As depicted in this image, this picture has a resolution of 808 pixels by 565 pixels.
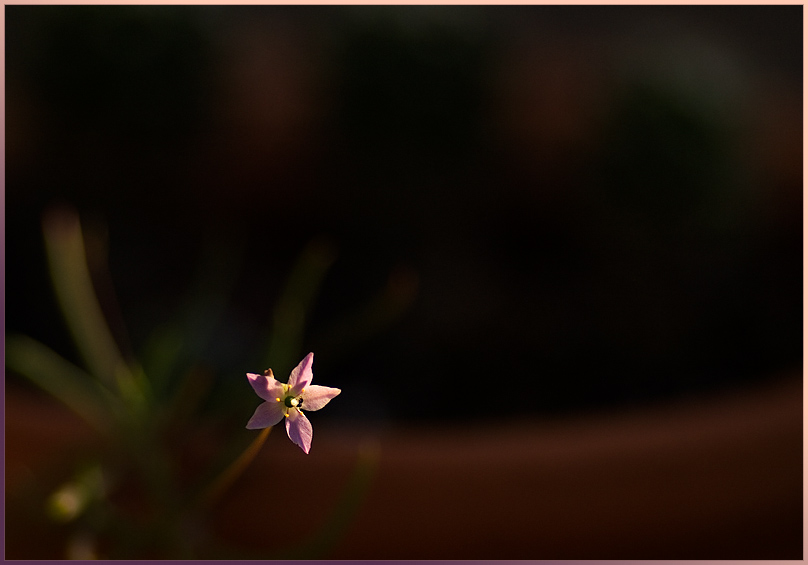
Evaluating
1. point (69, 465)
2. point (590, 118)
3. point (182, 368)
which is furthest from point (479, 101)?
point (69, 465)

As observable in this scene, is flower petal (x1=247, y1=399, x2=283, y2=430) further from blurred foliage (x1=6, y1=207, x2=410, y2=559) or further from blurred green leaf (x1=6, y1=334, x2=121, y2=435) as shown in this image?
blurred green leaf (x1=6, y1=334, x2=121, y2=435)

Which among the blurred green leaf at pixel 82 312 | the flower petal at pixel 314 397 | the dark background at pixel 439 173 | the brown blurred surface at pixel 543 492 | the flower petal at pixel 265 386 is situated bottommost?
the flower petal at pixel 265 386

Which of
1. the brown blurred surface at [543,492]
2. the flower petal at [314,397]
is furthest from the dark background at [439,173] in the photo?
the flower petal at [314,397]

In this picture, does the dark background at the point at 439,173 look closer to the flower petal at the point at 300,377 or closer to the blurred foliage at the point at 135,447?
the blurred foliage at the point at 135,447

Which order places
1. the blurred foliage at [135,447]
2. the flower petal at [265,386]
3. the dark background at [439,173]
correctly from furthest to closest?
the dark background at [439,173], the blurred foliage at [135,447], the flower petal at [265,386]

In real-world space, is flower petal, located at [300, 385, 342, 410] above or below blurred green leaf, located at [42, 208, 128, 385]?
below

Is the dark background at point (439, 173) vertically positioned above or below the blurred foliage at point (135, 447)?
above

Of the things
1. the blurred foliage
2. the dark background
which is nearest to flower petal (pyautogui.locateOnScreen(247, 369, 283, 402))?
Answer: the blurred foliage
